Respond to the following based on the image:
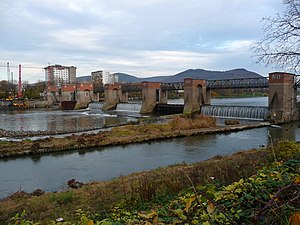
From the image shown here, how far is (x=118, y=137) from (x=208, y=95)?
23214 millimetres

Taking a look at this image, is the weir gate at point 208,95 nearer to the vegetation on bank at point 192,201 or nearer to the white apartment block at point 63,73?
the vegetation on bank at point 192,201

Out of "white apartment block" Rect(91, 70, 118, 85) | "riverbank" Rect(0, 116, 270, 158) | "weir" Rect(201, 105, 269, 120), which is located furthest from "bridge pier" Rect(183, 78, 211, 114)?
"white apartment block" Rect(91, 70, 118, 85)

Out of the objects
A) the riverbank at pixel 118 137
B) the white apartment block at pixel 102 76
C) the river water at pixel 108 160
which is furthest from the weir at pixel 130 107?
the white apartment block at pixel 102 76

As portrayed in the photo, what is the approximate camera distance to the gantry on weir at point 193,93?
2784 cm

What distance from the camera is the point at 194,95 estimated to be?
3731 cm

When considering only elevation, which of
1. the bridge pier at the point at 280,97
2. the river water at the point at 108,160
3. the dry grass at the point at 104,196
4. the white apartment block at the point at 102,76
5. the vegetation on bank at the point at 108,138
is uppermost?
the white apartment block at the point at 102,76

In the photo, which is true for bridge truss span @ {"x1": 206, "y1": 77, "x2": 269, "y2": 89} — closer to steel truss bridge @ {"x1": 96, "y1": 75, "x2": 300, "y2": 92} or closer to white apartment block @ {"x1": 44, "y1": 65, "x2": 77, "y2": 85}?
steel truss bridge @ {"x1": 96, "y1": 75, "x2": 300, "y2": 92}

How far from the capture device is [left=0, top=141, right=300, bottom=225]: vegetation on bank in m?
2.14

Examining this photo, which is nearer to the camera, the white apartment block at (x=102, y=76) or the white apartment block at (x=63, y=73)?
the white apartment block at (x=102, y=76)

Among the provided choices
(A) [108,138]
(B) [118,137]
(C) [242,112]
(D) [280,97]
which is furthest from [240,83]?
(A) [108,138]

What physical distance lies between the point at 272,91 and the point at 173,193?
26.0m

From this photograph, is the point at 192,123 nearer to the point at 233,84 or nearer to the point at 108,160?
the point at 108,160

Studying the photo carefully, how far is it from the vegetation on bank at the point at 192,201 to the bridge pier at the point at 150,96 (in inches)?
1315

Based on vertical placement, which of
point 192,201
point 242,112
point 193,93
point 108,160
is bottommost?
point 108,160
